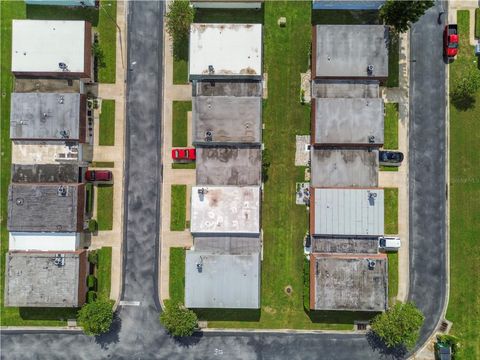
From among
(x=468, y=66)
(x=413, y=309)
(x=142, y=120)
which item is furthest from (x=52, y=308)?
(x=468, y=66)

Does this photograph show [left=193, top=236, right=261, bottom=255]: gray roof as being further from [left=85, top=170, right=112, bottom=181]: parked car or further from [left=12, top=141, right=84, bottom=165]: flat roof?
[left=12, top=141, right=84, bottom=165]: flat roof

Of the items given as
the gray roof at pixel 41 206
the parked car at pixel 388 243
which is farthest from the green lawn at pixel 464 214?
the gray roof at pixel 41 206

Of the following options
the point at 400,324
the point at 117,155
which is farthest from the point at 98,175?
the point at 400,324

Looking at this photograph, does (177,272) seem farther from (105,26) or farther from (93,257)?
(105,26)

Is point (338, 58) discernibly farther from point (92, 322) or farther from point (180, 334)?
point (92, 322)

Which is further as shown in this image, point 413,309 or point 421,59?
point 421,59
